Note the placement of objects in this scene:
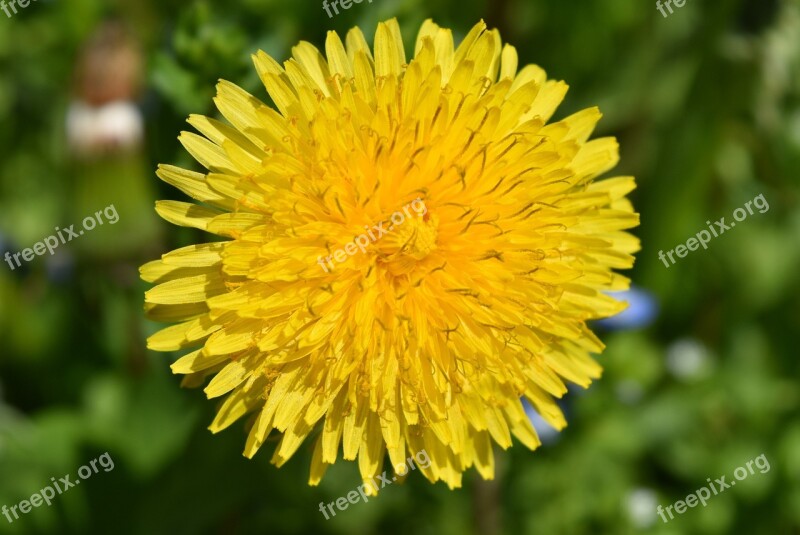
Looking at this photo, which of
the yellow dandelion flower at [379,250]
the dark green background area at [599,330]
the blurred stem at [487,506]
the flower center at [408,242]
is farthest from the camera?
the blurred stem at [487,506]

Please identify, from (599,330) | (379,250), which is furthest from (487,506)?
(379,250)

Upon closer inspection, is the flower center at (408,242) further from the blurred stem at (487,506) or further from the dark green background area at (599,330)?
the blurred stem at (487,506)

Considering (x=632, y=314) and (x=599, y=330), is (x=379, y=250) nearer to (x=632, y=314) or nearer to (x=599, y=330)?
(x=632, y=314)

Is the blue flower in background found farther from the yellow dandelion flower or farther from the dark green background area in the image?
the yellow dandelion flower

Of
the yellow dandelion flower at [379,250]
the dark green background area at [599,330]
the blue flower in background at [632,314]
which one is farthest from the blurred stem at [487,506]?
the yellow dandelion flower at [379,250]

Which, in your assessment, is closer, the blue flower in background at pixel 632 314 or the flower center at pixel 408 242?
the flower center at pixel 408 242

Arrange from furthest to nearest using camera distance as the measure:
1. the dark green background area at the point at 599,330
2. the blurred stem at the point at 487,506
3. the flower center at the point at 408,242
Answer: the blurred stem at the point at 487,506, the dark green background area at the point at 599,330, the flower center at the point at 408,242
